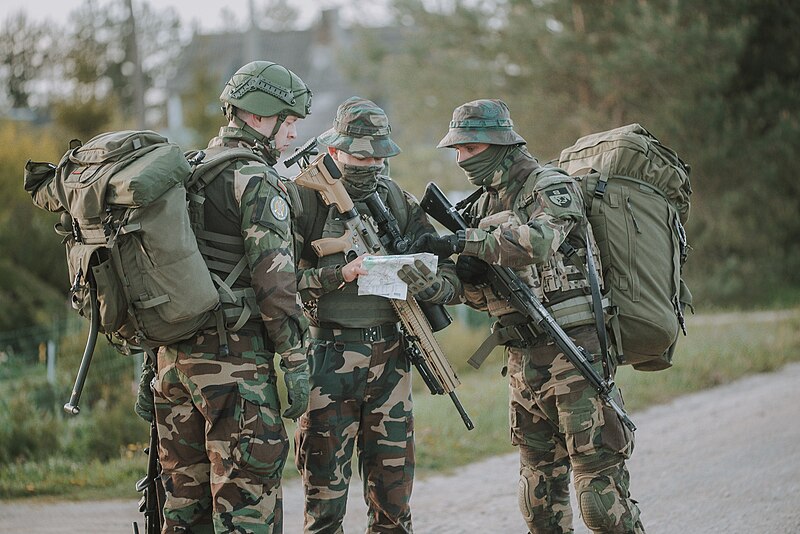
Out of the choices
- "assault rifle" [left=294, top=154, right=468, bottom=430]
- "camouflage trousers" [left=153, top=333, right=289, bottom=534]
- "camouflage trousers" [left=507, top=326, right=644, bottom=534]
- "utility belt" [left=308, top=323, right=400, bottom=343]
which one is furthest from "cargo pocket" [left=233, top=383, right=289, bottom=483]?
"camouflage trousers" [left=507, top=326, right=644, bottom=534]

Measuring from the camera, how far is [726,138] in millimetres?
15664

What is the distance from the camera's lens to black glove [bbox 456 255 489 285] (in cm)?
465

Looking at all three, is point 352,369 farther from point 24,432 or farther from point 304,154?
point 24,432

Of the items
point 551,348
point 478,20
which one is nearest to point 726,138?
point 478,20

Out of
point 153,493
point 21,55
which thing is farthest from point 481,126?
point 21,55

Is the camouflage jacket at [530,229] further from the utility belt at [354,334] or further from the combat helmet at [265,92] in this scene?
the combat helmet at [265,92]

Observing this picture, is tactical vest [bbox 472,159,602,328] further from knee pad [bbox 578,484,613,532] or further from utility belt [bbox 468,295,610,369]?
knee pad [bbox 578,484,613,532]

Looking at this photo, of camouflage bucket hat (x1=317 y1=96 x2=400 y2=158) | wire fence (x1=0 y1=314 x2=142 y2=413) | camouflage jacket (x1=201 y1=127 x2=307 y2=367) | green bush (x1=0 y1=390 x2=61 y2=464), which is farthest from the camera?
wire fence (x1=0 y1=314 x2=142 y2=413)

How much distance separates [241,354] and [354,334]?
0.62m

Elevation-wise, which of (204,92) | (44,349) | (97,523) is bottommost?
(97,523)

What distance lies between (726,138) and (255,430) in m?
13.5

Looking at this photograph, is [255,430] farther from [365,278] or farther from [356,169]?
[356,169]

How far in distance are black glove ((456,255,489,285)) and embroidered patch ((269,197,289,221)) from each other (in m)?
1.06

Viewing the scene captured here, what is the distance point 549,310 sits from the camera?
15.0 feet
